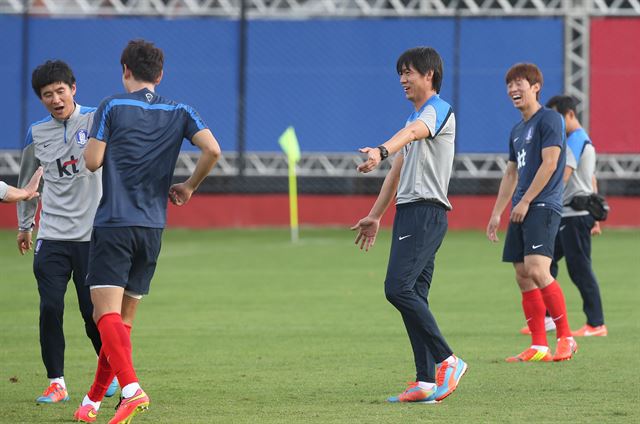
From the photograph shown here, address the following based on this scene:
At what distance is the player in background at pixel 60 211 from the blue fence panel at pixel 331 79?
56.0 ft

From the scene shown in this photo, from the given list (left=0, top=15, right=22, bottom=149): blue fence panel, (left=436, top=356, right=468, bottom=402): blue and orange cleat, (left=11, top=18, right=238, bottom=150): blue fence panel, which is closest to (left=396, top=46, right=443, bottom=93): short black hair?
(left=436, top=356, right=468, bottom=402): blue and orange cleat

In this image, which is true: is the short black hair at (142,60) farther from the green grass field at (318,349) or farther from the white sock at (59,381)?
the white sock at (59,381)

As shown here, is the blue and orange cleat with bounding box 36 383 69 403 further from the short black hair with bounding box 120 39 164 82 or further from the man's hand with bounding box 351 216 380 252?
the short black hair with bounding box 120 39 164 82

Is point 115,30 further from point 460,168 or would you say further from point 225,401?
point 225,401

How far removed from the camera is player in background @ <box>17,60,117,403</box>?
7426mm

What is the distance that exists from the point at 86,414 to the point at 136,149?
143 centimetres

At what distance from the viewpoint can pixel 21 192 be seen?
732cm

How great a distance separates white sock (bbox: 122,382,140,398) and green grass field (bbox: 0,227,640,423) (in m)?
0.53

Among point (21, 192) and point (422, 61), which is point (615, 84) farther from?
point (21, 192)

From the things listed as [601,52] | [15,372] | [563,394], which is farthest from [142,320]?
[601,52]

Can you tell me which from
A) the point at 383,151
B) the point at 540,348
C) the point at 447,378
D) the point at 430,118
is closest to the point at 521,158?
the point at 540,348

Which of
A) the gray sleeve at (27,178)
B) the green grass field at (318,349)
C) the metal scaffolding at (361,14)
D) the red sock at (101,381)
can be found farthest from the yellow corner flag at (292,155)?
the red sock at (101,381)

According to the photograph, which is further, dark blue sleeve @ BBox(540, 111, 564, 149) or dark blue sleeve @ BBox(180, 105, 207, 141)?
dark blue sleeve @ BBox(540, 111, 564, 149)

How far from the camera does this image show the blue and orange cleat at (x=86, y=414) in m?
6.76
